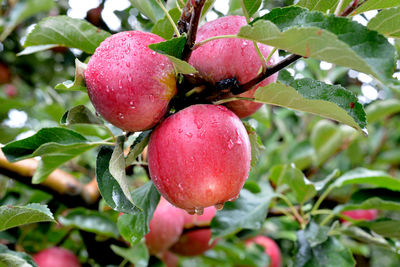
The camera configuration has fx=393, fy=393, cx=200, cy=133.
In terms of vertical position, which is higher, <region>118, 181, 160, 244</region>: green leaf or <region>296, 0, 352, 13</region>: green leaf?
<region>296, 0, 352, 13</region>: green leaf

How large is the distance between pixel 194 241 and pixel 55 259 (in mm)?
374

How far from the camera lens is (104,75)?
52 centimetres

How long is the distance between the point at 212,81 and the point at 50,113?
2.96 ft

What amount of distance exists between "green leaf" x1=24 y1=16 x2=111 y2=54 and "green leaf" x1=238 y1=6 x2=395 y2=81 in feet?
1.10

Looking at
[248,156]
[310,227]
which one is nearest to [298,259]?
[310,227]

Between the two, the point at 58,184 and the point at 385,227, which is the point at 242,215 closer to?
the point at 385,227

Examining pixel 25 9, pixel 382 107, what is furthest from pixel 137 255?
pixel 382 107

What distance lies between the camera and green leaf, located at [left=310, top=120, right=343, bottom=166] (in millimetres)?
1607

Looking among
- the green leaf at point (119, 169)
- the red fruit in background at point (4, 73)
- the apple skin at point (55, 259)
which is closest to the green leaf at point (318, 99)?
the green leaf at point (119, 169)

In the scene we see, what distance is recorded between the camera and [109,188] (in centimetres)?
58

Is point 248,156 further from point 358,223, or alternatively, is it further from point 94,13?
point 94,13

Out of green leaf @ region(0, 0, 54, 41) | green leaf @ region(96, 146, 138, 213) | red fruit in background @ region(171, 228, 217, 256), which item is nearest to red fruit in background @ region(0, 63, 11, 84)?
green leaf @ region(0, 0, 54, 41)

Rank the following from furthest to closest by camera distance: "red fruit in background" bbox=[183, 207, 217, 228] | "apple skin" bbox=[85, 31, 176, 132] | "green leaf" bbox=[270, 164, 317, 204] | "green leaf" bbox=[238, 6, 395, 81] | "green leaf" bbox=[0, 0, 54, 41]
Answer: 1. "green leaf" bbox=[0, 0, 54, 41]
2. "red fruit in background" bbox=[183, 207, 217, 228]
3. "green leaf" bbox=[270, 164, 317, 204]
4. "apple skin" bbox=[85, 31, 176, 132]
5. "green leaf" bbox=[238, 6, 395, 81]

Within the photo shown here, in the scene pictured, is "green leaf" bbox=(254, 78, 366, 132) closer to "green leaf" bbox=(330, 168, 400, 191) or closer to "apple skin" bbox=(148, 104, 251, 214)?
"apple skin" bbox=(148, 104, 251, 214)
